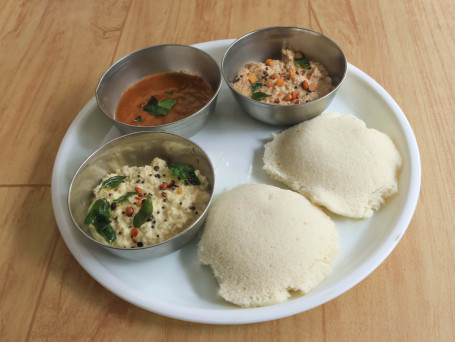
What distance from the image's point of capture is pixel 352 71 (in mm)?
2547

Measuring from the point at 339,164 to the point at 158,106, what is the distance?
1.08 metres

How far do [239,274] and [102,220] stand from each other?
0.68m

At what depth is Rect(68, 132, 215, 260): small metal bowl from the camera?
1910mm

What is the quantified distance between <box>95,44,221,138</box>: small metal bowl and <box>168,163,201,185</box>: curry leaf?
269mm

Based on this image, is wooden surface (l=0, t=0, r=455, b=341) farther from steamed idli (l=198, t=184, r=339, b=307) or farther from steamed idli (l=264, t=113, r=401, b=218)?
steamed idli (l=264, t=113, r=401, b=218)

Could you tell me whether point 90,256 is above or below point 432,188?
below

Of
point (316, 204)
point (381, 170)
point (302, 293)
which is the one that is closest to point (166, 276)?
point (302, 293)

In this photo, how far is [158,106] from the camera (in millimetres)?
2420

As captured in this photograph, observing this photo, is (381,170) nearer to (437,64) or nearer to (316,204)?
(316,204)

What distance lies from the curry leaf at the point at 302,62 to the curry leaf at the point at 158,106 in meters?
0.80

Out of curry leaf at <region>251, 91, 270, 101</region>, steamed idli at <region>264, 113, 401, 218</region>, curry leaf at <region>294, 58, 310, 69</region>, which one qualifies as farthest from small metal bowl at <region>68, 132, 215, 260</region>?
curry leaf at <region>294, 58, 310, 69</region>

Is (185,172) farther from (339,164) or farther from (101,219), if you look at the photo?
(339,164)

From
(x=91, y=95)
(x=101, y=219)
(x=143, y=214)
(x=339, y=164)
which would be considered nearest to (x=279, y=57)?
(x=339, y=164)

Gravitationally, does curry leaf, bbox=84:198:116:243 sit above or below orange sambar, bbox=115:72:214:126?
below
